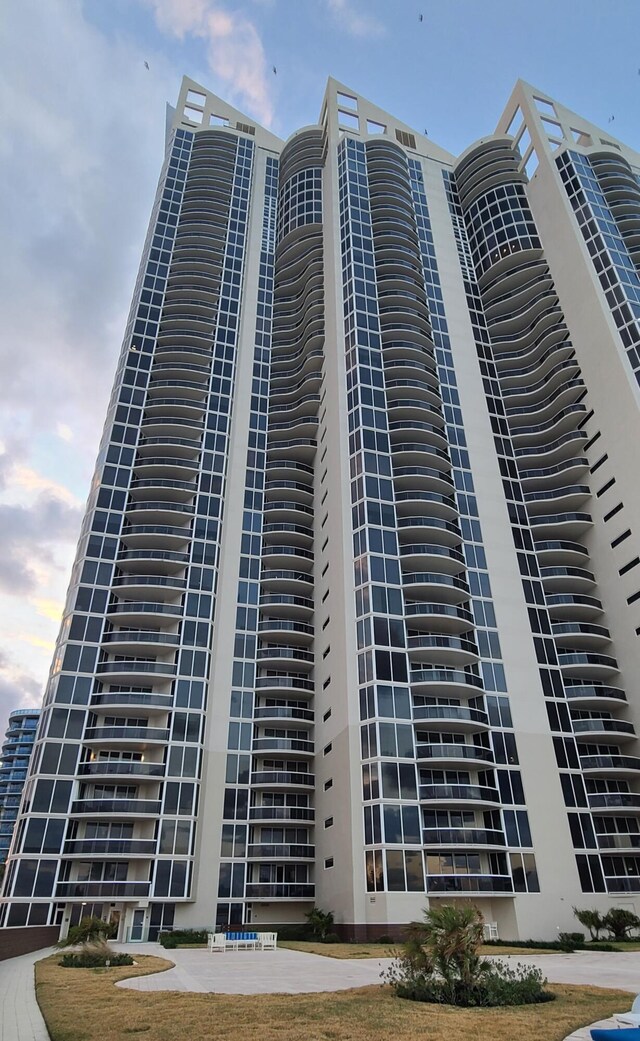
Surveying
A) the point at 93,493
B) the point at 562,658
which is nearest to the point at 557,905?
the point at 562,658

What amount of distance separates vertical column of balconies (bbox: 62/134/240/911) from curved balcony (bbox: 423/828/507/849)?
55.9 ft

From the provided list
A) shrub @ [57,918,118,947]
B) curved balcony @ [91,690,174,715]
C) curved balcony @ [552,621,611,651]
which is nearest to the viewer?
shrub @ [57,918,118,947]

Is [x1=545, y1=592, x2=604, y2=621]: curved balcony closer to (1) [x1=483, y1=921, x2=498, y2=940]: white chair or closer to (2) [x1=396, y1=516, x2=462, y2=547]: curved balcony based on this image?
(2) [x1=396, y1=516, x2=462, y2=547]: curved balcony

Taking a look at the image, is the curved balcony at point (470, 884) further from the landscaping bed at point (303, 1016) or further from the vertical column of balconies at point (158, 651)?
the landscaping bed at point (303, 1016)

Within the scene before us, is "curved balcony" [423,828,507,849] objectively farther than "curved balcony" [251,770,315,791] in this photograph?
No

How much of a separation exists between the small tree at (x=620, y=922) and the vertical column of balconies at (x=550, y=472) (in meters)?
3.34

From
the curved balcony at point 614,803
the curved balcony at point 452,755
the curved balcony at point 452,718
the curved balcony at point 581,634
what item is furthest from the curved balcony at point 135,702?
the curved balcony at point 581,634

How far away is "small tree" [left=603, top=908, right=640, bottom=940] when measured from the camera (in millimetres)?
39031

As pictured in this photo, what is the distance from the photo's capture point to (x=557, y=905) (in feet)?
136

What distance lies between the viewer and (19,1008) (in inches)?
641

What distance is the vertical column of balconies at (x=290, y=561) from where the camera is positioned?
48.4 m

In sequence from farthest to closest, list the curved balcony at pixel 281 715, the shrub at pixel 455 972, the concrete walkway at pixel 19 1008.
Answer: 1. the curved balcony at pixel 281 715
2. the shrub at pixel 455 972
3. the concrete walkway at pixel 19 1008

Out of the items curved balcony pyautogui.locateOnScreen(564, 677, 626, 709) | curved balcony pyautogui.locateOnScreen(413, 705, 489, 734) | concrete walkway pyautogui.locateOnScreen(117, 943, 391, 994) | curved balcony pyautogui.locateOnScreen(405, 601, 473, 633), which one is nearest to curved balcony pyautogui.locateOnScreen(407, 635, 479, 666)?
curved balcony pyautogui.locateOnScreen(405, 601, 473, 633)

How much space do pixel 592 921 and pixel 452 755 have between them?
11.9 m
